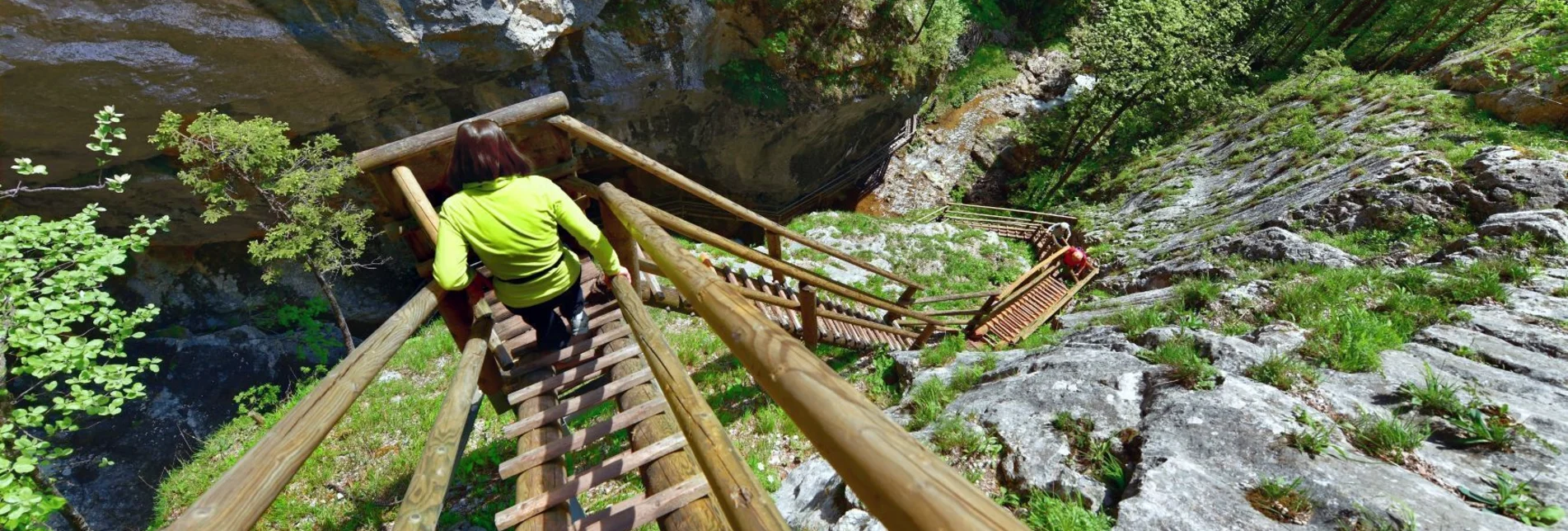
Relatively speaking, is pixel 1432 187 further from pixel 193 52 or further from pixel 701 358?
pixel 193 52

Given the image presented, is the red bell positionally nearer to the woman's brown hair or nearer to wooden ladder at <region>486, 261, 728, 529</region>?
wooden ladder at <region>486, 261, 728, 529</region>

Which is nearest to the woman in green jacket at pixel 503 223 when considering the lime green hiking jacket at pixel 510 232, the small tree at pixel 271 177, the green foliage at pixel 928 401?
the lime green hiking jacket at pixel 510 232

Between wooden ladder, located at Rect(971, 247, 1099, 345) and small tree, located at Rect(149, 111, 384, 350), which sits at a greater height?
small tree, located at Rect(149, 111, 384, 350)

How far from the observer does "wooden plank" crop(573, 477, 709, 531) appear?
8.17 ft

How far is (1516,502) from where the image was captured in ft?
8.64

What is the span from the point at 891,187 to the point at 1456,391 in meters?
18.5

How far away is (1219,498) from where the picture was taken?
9.79ft

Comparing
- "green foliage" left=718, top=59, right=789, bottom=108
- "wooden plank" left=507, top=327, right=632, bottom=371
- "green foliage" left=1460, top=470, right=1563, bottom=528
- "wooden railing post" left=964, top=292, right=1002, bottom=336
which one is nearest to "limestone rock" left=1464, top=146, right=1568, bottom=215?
"wooden railing post" left=964, top=292, right=1002, bottom=336

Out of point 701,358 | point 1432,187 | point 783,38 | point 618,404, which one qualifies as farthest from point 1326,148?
point 618,404

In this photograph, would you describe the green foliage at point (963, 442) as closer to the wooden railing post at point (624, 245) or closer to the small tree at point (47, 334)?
the wooden railing post at point (624, 245)

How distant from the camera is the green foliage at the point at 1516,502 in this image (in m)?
2.55

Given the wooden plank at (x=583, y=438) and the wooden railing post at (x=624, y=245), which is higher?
the wooden railing post at (x=624, y=245)

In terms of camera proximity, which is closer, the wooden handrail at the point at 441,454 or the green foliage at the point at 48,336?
the wooden handrail at the point at 441,454

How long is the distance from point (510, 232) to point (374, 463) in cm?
494
